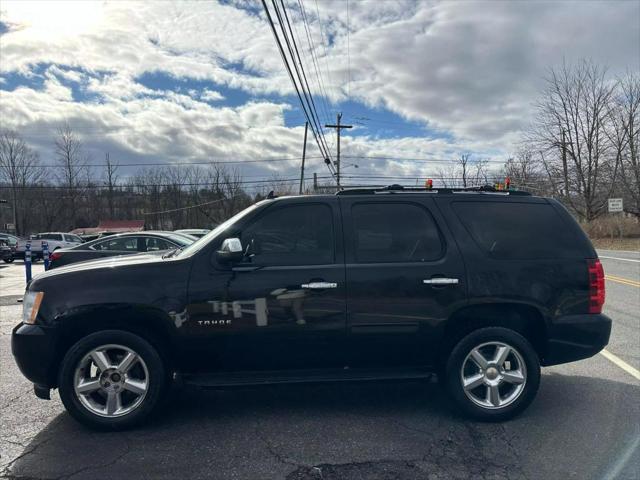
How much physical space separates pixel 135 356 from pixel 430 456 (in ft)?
7.85

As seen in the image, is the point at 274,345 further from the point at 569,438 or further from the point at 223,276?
the point at 569,438

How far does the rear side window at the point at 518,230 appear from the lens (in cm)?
398

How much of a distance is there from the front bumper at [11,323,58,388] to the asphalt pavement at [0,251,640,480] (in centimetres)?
48

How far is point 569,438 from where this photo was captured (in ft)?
11.5

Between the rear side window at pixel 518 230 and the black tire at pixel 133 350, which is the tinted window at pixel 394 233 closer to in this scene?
the rear side window at pixel 518 230

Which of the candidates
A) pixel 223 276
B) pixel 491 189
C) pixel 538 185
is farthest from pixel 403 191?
pixel 538 185

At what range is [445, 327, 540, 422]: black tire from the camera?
3.82 metres

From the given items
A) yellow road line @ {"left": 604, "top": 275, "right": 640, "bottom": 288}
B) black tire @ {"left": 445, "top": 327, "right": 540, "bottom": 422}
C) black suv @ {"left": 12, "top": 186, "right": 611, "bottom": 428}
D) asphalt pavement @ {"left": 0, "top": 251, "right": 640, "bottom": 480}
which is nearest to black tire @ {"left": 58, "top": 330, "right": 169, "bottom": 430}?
black suv @ {"left": 12, "top": 186, "right": 611, "bottom": 428}

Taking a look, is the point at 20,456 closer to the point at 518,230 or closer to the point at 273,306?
the point at 273,306

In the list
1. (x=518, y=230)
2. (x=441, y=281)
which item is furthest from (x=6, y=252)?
(x=518, y=230)

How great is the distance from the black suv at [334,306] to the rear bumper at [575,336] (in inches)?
0.4

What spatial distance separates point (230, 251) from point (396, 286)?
139 cm

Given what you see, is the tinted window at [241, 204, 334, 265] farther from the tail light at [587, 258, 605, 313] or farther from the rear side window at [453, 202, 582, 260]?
the tail light at [587, 258, 605, 313]

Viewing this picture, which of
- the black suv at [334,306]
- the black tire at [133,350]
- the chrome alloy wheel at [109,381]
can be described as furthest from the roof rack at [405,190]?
the chrome alloy wheel at [109,381]
